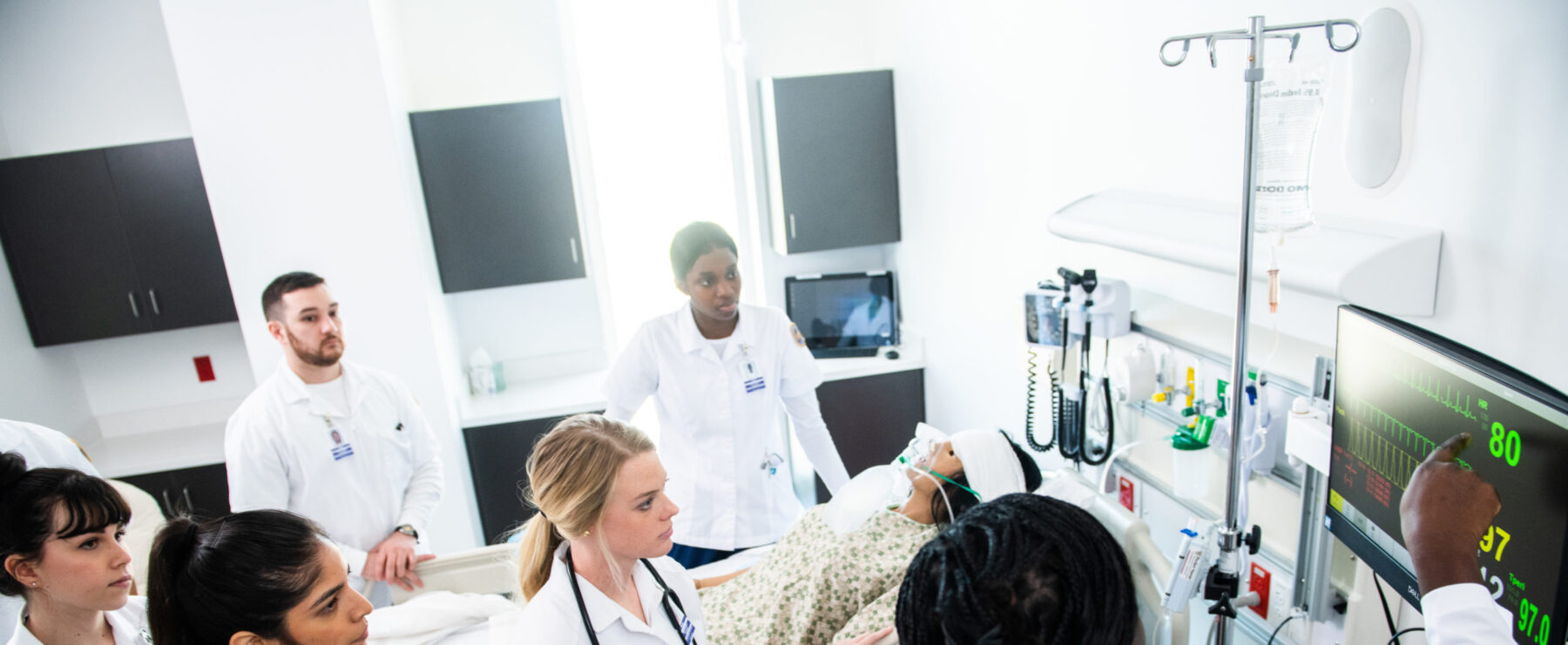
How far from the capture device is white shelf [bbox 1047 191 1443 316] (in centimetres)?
122

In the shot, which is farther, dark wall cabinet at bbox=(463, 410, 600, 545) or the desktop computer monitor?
the desktop computer monitor

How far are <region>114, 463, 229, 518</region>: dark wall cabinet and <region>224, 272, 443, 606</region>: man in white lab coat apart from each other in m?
1.29

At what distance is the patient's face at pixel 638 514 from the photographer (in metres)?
1.34

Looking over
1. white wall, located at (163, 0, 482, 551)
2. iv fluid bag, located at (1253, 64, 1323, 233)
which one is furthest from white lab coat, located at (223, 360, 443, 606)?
iv fluid bag, located at (1253, 64, 1323, 233)

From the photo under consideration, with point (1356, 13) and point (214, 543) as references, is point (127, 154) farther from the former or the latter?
point (1356, 13)

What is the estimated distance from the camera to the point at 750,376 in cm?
231

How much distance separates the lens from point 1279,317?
62.6 inches

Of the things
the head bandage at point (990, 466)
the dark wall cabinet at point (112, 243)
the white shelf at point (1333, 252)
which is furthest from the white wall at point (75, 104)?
the white shelf at point (1333, 252)

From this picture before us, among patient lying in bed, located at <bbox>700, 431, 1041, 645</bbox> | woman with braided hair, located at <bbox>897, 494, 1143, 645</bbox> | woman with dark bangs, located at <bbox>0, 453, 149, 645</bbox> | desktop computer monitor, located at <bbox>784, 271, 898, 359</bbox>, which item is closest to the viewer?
woman with braided hair, located at <bbox>897, 494, 1143, 645</bbox>

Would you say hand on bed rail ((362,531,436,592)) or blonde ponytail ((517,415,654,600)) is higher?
blonde ponytail ((517,415,654,600))

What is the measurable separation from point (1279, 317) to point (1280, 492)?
355 mm

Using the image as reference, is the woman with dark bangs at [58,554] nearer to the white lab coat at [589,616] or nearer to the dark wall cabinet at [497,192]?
the white lab coat at [589,616]

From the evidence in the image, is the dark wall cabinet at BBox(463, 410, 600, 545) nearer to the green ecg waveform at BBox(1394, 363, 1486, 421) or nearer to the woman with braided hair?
the woman with braided hair

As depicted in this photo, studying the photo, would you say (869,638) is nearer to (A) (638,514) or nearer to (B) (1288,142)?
(A) (638,514)
